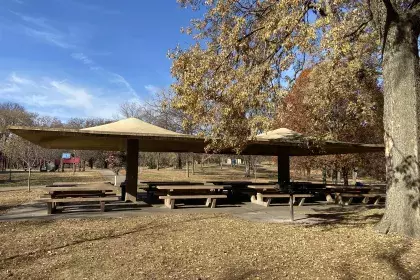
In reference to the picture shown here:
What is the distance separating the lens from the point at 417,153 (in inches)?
295

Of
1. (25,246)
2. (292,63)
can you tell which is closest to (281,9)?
(292,63)

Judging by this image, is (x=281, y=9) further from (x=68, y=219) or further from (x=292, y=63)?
(x=68, y=219)

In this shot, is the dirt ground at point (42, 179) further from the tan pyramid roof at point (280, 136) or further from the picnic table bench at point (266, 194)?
the tan pyramid roof at point (280, 136)

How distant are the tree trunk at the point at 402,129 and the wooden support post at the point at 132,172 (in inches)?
335

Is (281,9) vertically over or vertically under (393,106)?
over

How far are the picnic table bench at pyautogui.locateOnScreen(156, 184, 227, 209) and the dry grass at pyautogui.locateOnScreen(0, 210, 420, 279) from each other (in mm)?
3191

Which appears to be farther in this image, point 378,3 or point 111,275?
point 378,3

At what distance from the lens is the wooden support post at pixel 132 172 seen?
13383mm

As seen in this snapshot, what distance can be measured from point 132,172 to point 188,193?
222cm

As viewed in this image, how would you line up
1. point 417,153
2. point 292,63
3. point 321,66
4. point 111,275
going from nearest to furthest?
1. point 111,275
2. point 417,153
3. point 292,63
4. point 321,66

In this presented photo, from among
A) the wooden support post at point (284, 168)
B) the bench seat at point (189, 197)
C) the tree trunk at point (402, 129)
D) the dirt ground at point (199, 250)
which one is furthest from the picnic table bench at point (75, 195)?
the wooden support post at point (284, 168)

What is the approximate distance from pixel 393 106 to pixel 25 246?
7.95 metres

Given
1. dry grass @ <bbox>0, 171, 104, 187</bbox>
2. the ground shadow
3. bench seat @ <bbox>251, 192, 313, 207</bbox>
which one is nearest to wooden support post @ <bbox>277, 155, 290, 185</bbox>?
bench seat @ <bbox>251, 192, 313, 207</bbox>

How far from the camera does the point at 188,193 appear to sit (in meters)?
13.5
